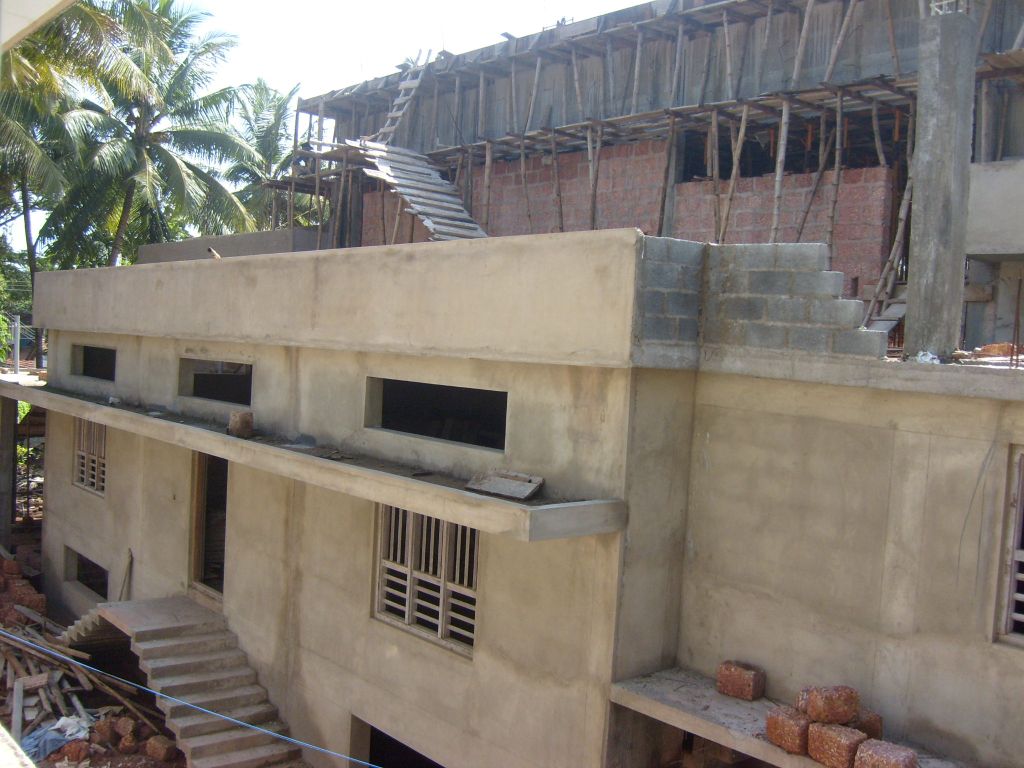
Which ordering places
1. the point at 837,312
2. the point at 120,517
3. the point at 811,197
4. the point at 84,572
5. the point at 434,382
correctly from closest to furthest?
the point at 837,312, the point at 434,382, the point at 811,197, the point at 120,517, the point at 84,572

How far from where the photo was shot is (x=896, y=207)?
1105 centimetres

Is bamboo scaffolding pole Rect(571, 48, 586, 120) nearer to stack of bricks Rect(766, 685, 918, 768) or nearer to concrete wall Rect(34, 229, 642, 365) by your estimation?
concrete wall Rect(34, 229, 642, 365)

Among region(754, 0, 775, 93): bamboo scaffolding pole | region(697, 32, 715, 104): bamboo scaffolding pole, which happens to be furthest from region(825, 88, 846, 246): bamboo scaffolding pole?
region(697, 32, 715, 104): bamboo scaffolding pole

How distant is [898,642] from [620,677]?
7.11ft

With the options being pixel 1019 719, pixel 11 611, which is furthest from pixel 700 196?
pixel 11 611

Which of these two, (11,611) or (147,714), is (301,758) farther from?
(11,611)

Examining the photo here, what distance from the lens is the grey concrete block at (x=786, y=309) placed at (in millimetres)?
7129

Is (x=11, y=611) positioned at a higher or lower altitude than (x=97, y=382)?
lower

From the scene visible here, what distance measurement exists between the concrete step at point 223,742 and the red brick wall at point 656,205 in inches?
320

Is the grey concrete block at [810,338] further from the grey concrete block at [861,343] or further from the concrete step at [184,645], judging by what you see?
the concrete step at [184,645]

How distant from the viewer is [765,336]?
7344mm

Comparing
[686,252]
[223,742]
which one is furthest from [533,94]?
[223,742]

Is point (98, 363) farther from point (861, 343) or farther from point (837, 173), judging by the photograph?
point (861, 343)

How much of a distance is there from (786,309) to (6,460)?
1814 cm
